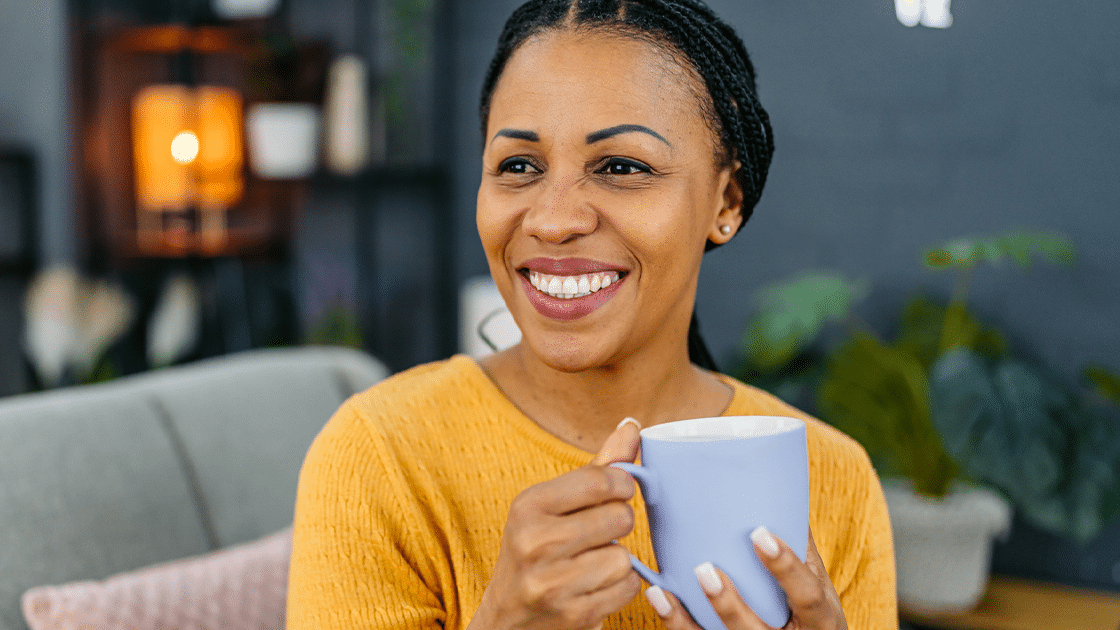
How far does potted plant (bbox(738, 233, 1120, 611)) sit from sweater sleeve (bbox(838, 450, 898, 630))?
118 centimetres

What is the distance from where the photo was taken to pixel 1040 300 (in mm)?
2533

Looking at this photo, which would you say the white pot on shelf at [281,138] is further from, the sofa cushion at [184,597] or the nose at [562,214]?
the nose at [562,214]

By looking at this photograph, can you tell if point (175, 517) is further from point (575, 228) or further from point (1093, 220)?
point (1093, 220)

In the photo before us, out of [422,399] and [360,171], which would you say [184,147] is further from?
[422,399]

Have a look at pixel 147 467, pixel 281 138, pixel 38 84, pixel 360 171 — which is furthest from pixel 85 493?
pixel 360 171

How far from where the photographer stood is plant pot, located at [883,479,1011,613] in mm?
2193

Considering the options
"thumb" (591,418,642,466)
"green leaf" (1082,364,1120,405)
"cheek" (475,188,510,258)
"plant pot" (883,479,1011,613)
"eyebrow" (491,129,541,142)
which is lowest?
"plant pot" (883,479,1011,613)

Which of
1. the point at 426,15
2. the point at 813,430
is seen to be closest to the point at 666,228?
the point at 813,430

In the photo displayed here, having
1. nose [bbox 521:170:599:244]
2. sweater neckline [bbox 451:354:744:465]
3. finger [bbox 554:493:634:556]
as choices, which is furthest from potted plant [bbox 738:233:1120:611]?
finger [bbox 554:493:634:556]

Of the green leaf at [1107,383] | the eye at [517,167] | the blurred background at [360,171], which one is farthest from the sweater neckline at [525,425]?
the green leaf at [1107,383]

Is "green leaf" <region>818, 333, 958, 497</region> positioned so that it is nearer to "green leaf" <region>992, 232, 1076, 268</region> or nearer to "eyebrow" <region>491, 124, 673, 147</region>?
"green leaf" <region>992, 232, 1076, 268</region>

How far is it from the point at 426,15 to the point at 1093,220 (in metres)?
2.31

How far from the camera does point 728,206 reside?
3.00 feet

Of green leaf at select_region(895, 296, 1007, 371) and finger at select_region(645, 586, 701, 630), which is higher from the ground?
finger at select_region(645, 586, 701, 630)
